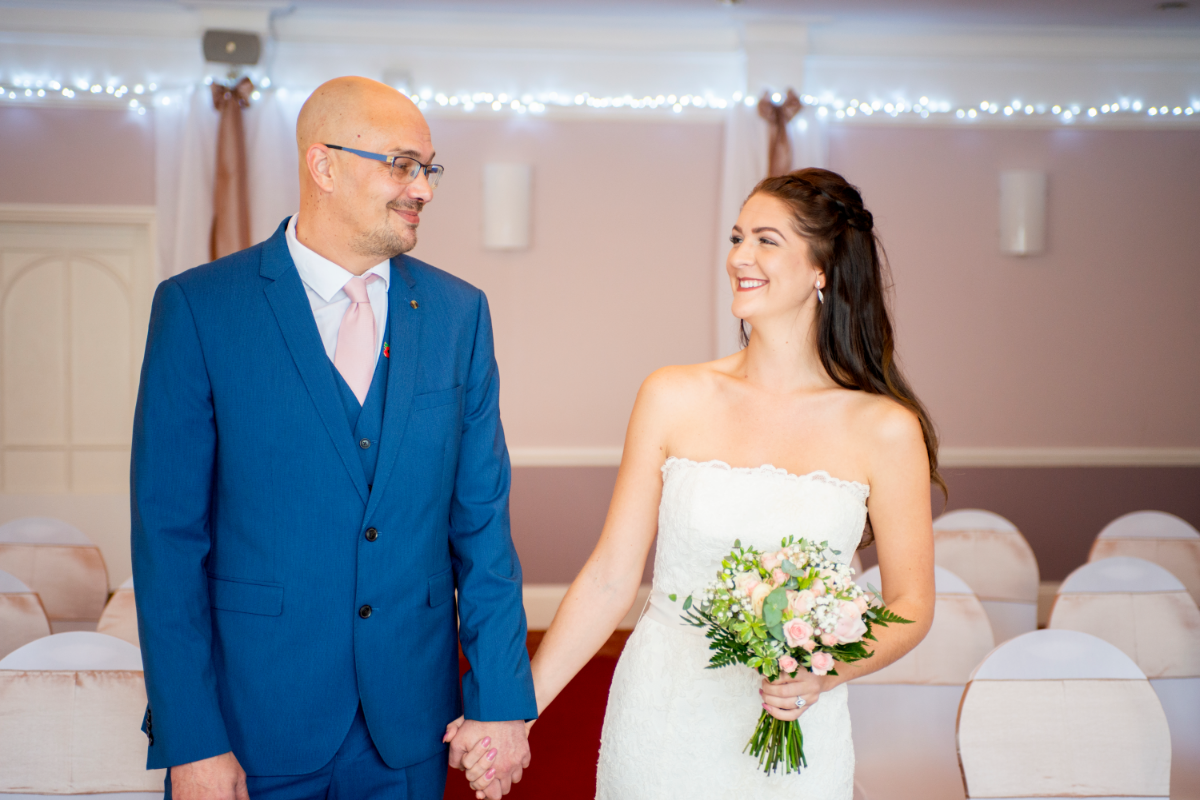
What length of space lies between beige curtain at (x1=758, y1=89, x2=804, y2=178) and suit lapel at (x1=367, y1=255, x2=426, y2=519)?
14.2ft

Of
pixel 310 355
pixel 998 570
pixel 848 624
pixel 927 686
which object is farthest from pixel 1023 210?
pixel 310 355

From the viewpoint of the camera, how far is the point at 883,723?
297 centimetres

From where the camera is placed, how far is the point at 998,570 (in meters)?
3.79

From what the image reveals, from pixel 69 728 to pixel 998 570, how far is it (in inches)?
134

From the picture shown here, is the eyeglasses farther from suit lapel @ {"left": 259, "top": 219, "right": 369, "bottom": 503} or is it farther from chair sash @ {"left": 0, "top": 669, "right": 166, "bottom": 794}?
chair sash @ {"left": 0, "top": 669, "right": 166, "bottom": 794}

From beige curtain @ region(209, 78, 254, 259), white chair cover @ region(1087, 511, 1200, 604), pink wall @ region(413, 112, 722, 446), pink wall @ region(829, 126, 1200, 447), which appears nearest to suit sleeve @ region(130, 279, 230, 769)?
white chair cover @ region(1087, 511, 1200, 604)

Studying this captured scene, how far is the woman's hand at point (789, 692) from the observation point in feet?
5.61

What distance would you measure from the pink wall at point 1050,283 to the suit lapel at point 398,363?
4.83 meters

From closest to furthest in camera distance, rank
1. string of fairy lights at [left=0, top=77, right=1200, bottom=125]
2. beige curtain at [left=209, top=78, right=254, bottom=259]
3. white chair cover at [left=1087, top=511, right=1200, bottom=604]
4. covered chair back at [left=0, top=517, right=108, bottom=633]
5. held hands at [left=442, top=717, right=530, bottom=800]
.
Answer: held hands at [left=442, top=717, right=530, bottom=800] < covered chair back at [left=0, top=517, right=108, bottom=633] < white chair cover at [left=1087, top=511, right=1200, bottom=604] < beige curtain at [left=209, top=78, right=254, bottom=259] < string of fairy lights at [left=0, top=77, right=1200, bottom=125]

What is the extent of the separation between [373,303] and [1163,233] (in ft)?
20.2

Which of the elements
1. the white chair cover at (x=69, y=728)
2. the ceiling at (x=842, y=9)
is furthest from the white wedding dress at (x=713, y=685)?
the ceiling at (x=842, y=9)

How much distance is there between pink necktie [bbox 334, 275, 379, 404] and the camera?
5.68 ft

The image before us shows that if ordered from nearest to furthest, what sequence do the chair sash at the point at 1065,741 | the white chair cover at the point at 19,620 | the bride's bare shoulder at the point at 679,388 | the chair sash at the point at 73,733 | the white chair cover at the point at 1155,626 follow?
1. the chair sash at the point at 73,733
2. the bride's bare shoulder at the point at 679,388
3. the chair sash at the point at 1065,741
4. the white chair cover at the point at 19,620
5. the white chair cover at the point at 1155,626

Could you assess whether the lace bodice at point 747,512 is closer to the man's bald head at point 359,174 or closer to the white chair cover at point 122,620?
the man's bald head at point 359,174
